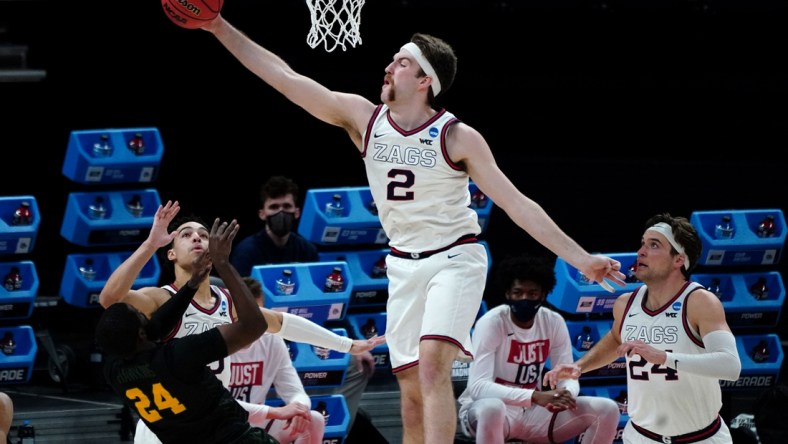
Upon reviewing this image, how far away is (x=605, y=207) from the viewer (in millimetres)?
11875

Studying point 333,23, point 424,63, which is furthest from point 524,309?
point 424,63

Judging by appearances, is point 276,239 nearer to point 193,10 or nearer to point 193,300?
point 193,300

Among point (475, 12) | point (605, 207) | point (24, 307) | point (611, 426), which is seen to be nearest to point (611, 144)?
point (605, 207)

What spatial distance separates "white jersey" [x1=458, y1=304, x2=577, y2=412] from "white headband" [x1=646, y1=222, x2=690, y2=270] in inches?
52.4

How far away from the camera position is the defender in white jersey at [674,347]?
271 inches

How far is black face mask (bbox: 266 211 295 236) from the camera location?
9.08 metres

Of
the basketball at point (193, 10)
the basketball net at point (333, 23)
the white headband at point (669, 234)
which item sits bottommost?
the white headband at point (669, 234)

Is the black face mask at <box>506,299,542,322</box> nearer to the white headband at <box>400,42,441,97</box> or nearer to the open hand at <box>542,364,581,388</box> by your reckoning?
the open hand at <box>542,364,581,388</box>

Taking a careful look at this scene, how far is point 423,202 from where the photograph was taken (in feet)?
19.9

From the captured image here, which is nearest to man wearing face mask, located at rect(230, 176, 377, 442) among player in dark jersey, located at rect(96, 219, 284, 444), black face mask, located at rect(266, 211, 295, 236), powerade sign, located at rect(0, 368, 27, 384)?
black face mask, located at rect(266, 211, 295, 236)

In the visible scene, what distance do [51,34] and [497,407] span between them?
544cm

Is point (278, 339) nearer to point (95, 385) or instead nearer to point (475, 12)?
point (95, 385)

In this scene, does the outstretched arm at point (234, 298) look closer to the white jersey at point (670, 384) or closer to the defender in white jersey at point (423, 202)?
the defender in white jersey at point (423, 202)

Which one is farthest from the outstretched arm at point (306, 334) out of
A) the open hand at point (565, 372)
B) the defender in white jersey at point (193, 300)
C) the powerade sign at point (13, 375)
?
the powerade sign at point (13, 375)
